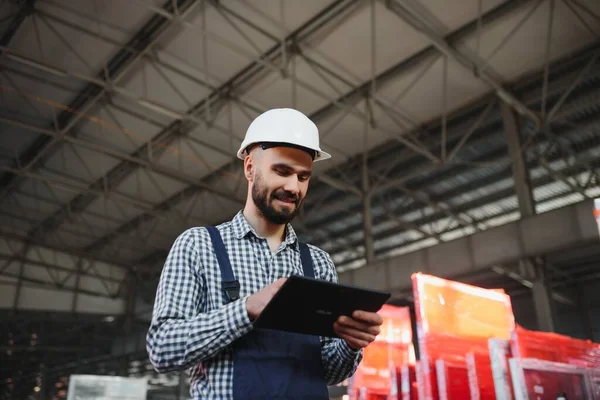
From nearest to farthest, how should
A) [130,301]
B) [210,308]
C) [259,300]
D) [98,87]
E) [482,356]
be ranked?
[259,300] → [210,308] → [482,356] → [98,87] → [130,301]

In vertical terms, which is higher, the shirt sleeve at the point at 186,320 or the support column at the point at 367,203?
the support column at the point at 367,203

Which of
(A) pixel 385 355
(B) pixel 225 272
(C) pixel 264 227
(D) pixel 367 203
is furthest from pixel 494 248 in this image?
(B) pixel 225 272

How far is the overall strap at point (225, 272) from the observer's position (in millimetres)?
1679

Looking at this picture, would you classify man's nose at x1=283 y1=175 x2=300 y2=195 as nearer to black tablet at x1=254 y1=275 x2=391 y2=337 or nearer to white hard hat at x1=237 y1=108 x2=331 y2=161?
white hard hat at x1=237 y1=108 x2=331 y2=161

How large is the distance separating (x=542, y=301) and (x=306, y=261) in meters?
8.77

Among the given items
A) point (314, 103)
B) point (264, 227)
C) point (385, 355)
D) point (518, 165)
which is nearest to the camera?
point (264, 227)

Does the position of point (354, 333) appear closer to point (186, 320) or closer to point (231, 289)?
point (231, 289)

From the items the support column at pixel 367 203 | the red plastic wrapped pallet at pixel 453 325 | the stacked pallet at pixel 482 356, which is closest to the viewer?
the stacked pallet at pixel 482 356

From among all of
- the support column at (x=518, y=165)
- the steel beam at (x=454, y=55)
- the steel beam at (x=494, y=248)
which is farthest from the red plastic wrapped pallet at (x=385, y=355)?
the steel beam at (x=454, y=55)

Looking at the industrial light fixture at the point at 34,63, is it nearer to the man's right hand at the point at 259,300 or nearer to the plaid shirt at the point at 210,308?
the plaid shirt at the point at 210,308

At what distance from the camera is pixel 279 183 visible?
1811 mm

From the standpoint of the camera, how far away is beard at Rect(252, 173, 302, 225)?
182 centimetres

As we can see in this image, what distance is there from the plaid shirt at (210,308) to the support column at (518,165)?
888cm

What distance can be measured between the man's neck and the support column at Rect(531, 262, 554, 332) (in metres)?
8.82
